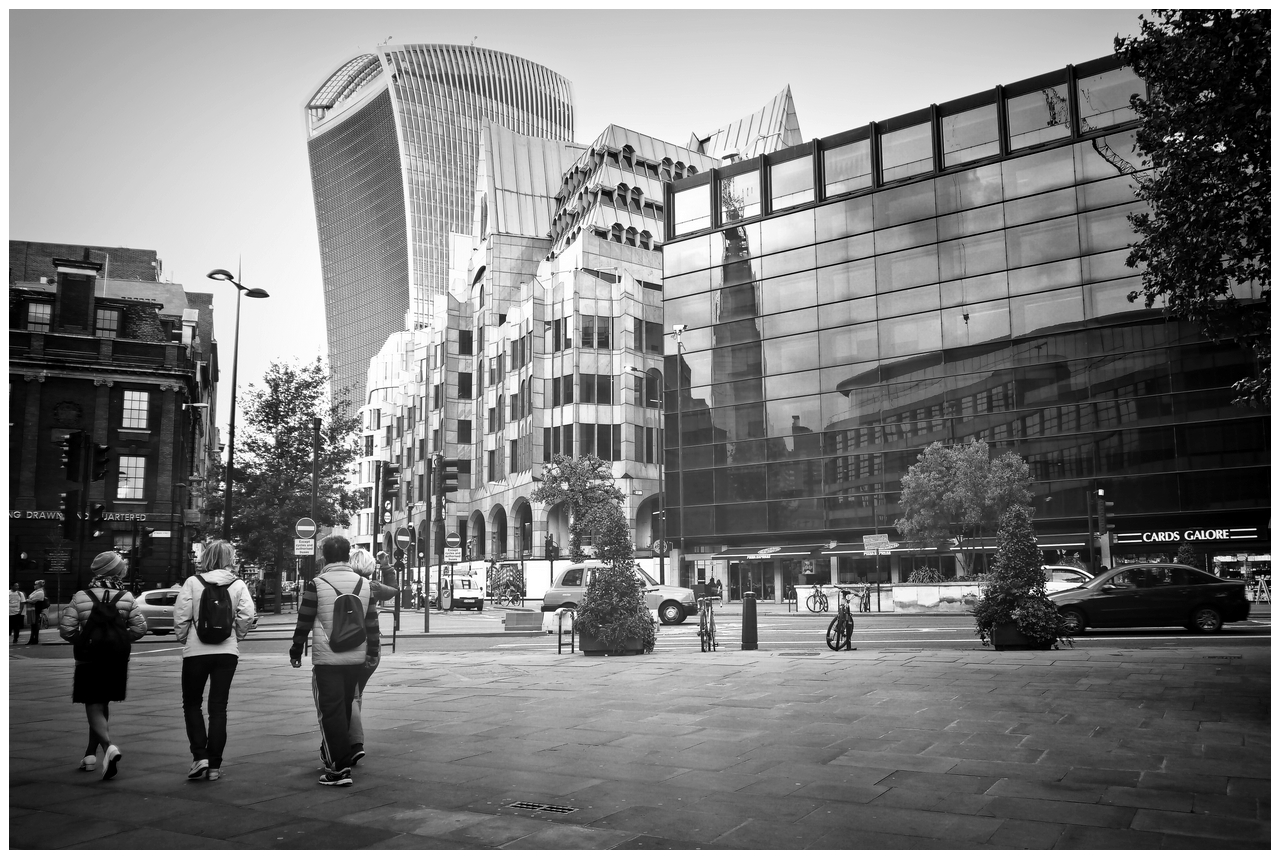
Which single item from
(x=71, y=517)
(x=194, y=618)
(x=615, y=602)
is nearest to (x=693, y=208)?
(x=615, y=602)

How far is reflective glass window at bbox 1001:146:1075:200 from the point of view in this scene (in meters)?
45.5

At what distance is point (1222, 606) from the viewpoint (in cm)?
1909

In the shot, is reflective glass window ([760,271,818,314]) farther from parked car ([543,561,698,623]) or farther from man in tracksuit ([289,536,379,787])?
man in tracksuit ([289,536,379,787])

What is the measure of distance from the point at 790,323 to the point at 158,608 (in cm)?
3583

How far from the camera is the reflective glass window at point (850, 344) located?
4962 centimetres

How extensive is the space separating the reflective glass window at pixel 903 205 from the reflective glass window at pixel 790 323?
5876 mm

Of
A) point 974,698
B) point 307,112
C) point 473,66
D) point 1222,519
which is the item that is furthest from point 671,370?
point 307,112

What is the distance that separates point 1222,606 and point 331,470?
3405cm

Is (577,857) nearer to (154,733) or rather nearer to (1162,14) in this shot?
(154,733)

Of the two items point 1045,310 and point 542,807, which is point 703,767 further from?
point 1045,310

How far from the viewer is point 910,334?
4859 cm

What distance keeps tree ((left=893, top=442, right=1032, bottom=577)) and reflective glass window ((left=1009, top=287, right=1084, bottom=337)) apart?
820cm

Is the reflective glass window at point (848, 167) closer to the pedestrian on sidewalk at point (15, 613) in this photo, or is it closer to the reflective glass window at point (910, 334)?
the reflective glass window at point (910, 334)

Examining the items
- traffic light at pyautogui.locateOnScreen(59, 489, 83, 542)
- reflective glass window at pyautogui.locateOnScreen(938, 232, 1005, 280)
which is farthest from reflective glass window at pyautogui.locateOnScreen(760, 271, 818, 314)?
traffic light at pyautogui.locateOnScreen(59, 489, 83, 542)
